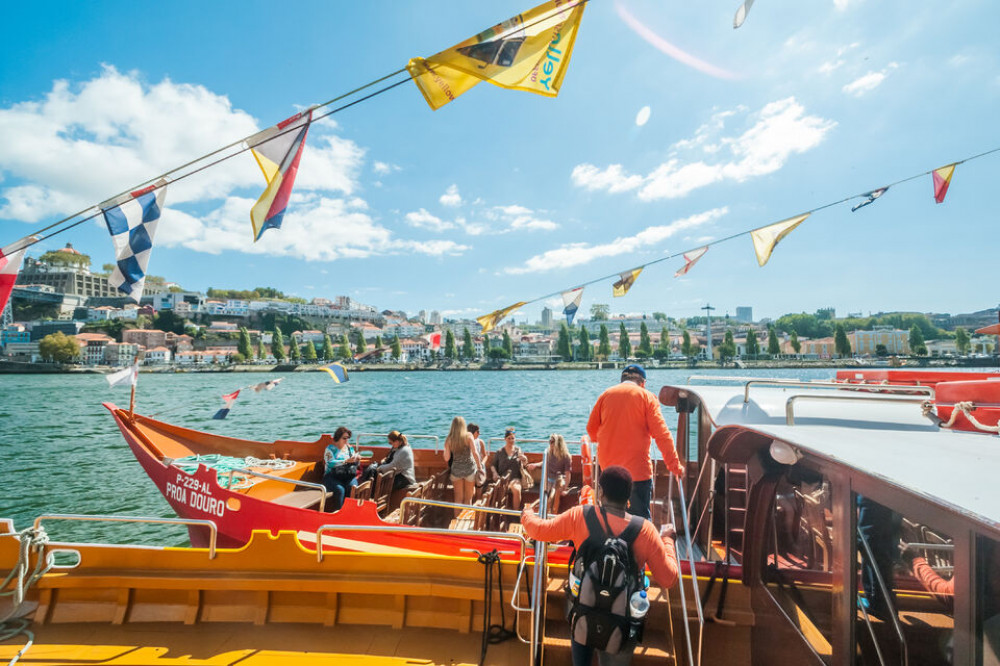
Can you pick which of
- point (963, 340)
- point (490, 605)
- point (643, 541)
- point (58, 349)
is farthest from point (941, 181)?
point (58, 349)

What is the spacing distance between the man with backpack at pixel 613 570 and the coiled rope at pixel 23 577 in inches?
177

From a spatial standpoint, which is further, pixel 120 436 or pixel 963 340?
pixel 963 340

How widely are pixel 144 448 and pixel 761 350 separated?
156837 mm

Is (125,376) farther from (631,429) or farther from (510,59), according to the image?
(631,429)

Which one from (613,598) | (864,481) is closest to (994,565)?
(864,481)

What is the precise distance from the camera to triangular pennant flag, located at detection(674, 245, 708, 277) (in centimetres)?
853

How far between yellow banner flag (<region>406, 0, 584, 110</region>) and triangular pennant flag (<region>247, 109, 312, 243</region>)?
1334 millimetres

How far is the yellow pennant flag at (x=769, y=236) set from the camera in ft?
23.5

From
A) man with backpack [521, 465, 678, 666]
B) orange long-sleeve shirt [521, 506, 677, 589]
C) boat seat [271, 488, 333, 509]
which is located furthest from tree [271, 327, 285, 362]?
man with backpack [521, 465, 678, 666]

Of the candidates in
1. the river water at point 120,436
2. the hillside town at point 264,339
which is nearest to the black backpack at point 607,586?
the river water at point 120,436

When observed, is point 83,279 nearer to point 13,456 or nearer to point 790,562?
point 13,456

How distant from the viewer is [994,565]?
149 cm

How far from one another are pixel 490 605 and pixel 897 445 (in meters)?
3.08

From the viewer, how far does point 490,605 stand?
12.7 feet
